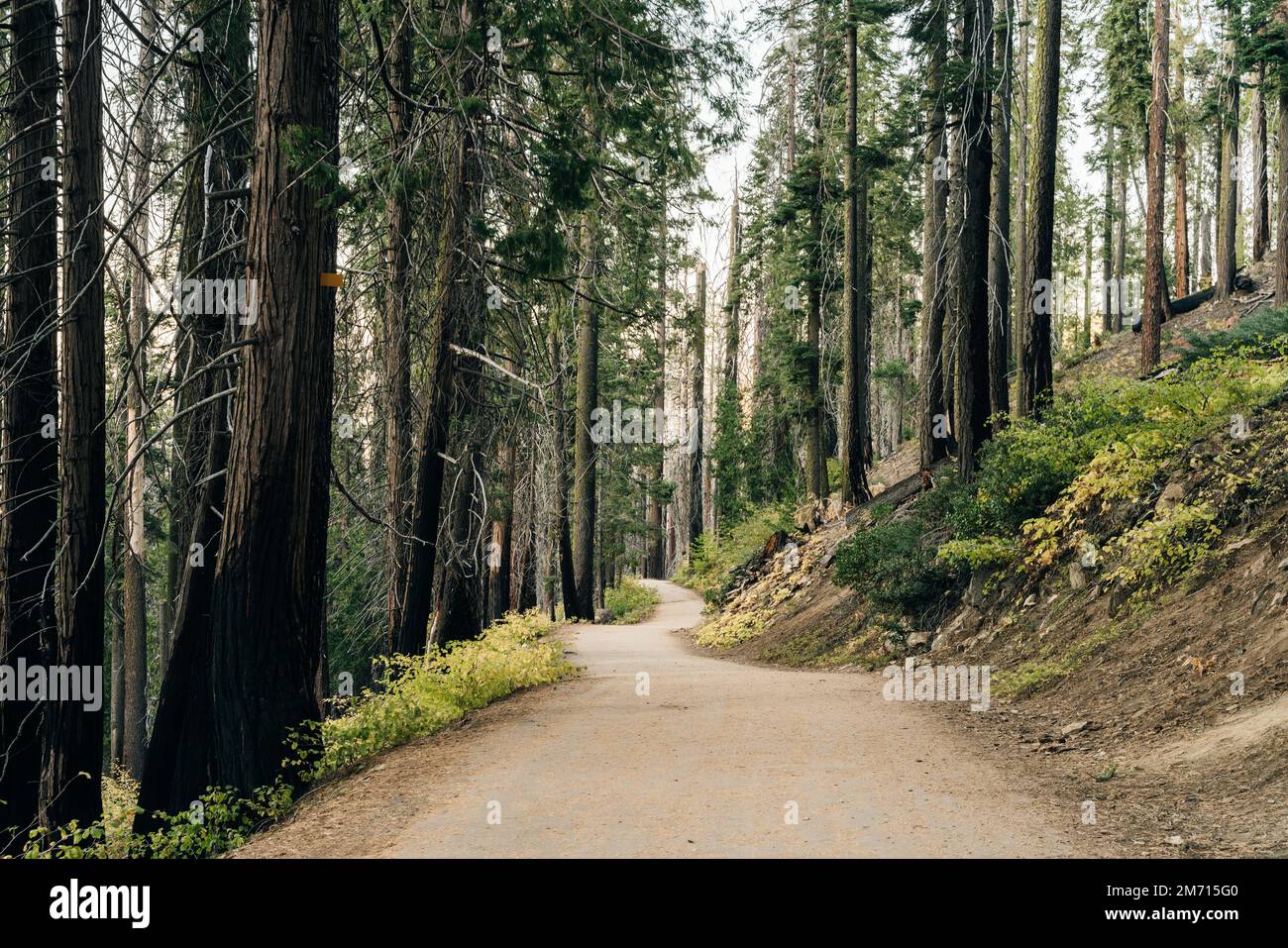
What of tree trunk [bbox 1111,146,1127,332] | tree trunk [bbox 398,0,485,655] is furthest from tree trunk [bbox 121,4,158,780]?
tree trunk [bbox 1111,146,1127,332]

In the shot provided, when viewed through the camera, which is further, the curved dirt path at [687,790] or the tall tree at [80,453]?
the tall tree at [80,453]

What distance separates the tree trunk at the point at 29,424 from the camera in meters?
9.12

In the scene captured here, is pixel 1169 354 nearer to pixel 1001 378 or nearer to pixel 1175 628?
pixel 1001 378

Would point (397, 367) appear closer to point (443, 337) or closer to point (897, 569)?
point (443, 337)

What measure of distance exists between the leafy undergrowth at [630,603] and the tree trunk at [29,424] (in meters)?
19.7

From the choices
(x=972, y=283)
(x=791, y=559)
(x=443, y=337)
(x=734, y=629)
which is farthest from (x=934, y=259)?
(x=443, y=337)

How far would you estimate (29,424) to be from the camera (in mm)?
9438

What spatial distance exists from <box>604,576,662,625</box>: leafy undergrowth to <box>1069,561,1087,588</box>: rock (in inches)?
745

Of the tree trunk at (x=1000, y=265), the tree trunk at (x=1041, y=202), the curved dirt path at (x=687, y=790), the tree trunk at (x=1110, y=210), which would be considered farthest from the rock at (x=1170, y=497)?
the tree trunk at (x=1110, y=210)

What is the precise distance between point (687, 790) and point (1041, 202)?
1243 centimetres

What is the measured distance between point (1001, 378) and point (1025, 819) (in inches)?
558

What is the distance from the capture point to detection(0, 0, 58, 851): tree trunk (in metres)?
9.12

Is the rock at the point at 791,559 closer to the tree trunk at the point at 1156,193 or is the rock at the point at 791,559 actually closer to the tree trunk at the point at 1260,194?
the tree trunk at the point at 1156,193
